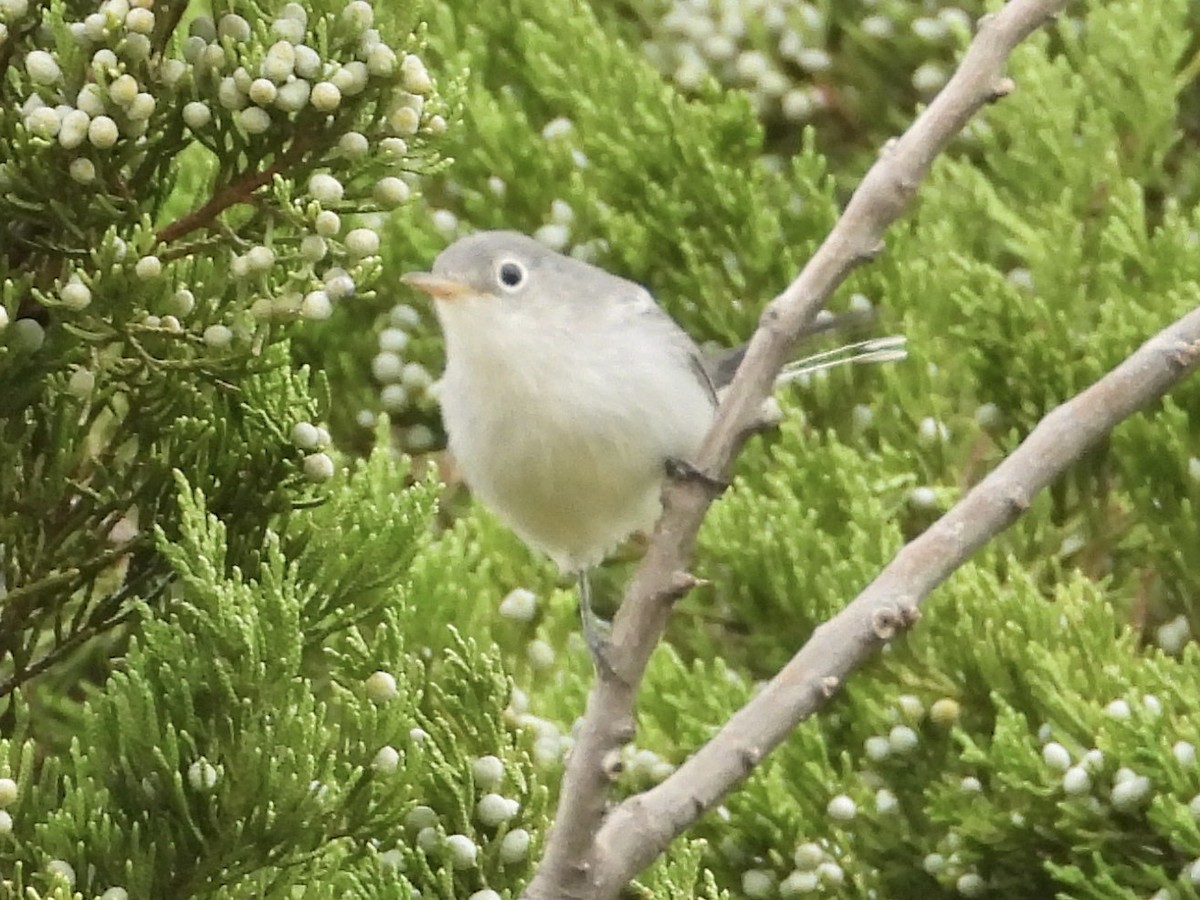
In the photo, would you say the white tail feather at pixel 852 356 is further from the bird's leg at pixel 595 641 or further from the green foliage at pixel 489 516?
the bird's leg at pixel 595 641

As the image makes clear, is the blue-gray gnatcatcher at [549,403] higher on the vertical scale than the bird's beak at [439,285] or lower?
lower

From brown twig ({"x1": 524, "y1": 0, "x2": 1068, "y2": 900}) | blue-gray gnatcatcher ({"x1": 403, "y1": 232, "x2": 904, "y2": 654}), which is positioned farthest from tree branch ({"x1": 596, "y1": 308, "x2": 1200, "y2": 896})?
blue-gray gnatcatcher ({"x1": 403, "y1": 232, "x2": 904, "y2": 654})

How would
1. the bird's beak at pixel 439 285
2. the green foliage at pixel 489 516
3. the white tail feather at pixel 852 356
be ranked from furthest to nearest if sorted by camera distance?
the white tail feather at pixel 852 356 < the bird's beak at pixel 439 285 < the green foliage at pixel 489 516

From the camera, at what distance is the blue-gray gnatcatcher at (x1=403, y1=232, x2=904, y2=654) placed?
4.01ft

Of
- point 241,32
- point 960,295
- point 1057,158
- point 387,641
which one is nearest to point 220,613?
point 387,641

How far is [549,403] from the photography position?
1217mm

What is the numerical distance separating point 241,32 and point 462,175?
3.35 ft

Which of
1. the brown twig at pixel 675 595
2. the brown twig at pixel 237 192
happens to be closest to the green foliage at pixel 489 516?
the brown twig at pixel 237 192

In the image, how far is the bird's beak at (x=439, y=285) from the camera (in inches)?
47.2

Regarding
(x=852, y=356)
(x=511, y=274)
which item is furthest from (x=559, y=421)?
(x=852, y=356)

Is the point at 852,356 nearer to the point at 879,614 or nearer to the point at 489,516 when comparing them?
the point at 489,516

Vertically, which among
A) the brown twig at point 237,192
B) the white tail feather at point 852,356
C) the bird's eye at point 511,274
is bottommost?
the white tail feather at point 852,356

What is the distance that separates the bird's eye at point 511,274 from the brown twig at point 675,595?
338mm

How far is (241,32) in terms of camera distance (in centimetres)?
92
